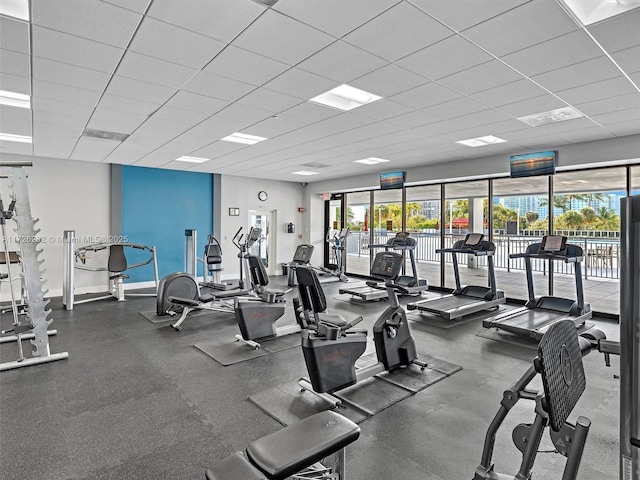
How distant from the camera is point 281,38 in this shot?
8.78ft

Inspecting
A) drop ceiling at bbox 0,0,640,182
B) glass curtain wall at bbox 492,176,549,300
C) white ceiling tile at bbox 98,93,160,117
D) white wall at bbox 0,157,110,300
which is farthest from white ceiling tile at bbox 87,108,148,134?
glass curtain wall at bbox 492,176,549,300

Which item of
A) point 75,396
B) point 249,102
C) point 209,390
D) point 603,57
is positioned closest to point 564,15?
point 603,57

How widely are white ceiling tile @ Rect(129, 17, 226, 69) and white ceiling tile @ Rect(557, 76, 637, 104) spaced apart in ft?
10.9

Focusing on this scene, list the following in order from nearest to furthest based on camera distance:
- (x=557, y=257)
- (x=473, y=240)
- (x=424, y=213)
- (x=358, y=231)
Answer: (x=557, y=257) < (x=473, y=240) < (x=424, y=213) < (x=358, y=231)

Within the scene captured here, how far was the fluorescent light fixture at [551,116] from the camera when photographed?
4.29 metres

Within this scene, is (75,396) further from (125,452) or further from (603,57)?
(603,57)

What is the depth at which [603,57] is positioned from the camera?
9.57ft

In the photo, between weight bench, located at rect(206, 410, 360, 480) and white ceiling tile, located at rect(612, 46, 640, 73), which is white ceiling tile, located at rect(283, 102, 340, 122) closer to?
white ceiling tile, located at rect(612, 46, 640, 73)

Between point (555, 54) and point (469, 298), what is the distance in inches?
179

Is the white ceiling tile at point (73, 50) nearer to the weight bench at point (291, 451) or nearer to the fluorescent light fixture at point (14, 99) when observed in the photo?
the fluorescent light fixture at point (14, 99)

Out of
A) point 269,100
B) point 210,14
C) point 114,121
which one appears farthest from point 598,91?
point 114,121

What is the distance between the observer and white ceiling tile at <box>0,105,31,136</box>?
4.29 meters

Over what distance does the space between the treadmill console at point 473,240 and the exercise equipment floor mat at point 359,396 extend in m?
3.25

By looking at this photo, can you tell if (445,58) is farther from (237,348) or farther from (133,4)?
(237,348)
